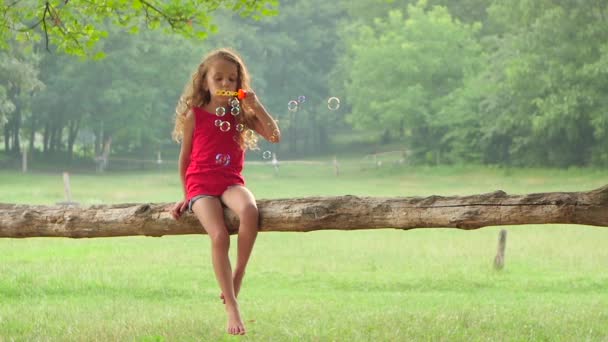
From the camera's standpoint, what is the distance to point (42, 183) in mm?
46438

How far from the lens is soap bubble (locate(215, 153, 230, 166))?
7051mm

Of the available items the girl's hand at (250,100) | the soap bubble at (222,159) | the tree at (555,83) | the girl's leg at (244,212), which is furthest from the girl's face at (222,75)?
the tree at (555,83)

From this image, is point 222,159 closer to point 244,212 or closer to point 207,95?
point 244,212

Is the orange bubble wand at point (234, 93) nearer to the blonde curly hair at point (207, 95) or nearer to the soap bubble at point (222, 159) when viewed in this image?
the blonde curly hair at point (207, 95)

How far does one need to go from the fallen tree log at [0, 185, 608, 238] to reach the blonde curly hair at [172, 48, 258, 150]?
0.51 m

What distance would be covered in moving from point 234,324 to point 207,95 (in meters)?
1.77

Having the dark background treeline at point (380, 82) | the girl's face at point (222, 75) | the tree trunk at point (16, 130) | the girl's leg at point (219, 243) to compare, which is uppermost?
the dark background treeline at point (380, 82)

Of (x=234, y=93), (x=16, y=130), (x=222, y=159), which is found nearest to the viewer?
(x=234, y=93)

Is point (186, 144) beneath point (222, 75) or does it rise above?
beneath

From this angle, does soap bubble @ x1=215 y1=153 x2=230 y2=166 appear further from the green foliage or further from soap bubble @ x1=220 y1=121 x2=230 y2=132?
the green foliage

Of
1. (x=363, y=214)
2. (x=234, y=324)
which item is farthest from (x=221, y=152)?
(x=234, y=324)

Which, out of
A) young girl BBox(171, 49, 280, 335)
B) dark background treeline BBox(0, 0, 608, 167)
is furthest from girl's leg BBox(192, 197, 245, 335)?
dark background treeline BBox(0, 0, 608, 167)

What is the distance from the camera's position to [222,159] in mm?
7062

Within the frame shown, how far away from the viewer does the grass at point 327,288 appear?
27.0 ft
